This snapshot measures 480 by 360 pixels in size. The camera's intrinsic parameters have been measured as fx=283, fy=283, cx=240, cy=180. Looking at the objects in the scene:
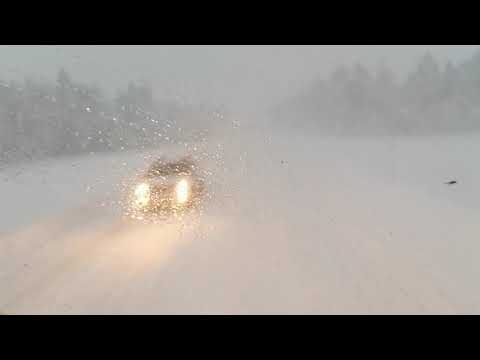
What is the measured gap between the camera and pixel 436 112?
10.6 meters

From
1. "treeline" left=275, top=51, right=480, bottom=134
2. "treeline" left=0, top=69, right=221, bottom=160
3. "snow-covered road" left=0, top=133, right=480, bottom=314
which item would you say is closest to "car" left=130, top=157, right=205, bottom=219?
"snow-covered road" left=0, top=133, right=480, bottom=314

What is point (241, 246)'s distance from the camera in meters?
5.30

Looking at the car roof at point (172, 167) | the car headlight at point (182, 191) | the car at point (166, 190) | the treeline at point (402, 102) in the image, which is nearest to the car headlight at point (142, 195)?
the car at point (166, 190)

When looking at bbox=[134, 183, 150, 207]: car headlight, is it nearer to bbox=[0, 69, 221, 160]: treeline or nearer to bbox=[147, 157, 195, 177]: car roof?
bbox=[147, 157, 195, 177]: car roof

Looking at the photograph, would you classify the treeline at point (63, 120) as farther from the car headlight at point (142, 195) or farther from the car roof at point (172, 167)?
the car headlight at point (142, 195)

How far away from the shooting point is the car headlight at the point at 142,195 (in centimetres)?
546

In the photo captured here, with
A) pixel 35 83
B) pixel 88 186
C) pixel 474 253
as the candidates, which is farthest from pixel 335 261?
pixel 35 83

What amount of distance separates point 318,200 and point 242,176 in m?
2.12

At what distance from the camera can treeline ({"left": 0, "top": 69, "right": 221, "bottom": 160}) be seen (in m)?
5.14

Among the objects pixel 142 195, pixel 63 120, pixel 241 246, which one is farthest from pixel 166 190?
pixel 63 120

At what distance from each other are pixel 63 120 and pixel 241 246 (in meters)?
4.01

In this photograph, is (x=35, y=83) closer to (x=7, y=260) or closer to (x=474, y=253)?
(x=7, y=260)

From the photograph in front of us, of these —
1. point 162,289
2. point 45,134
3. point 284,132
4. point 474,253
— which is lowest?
point 474,253

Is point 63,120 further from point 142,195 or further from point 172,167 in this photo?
point 172,167
